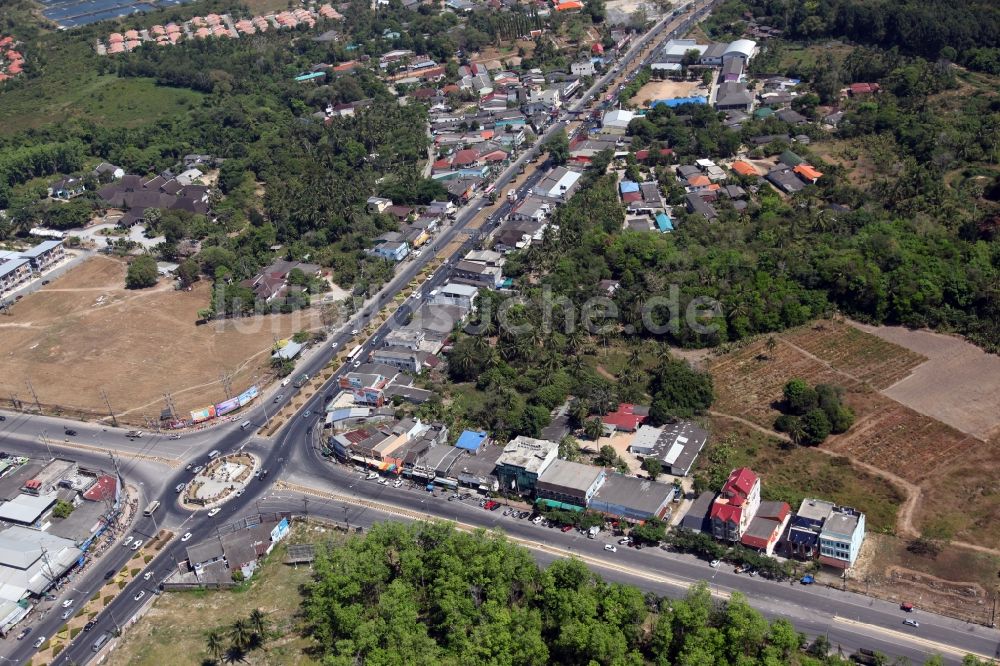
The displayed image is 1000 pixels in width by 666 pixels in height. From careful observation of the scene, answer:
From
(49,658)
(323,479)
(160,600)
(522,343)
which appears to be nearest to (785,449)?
(522,343)

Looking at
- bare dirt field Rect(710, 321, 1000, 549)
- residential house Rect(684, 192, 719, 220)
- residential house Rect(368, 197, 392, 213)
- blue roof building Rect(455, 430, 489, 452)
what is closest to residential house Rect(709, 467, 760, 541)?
bare dirt field Rect(710, 321, 1000, 549)

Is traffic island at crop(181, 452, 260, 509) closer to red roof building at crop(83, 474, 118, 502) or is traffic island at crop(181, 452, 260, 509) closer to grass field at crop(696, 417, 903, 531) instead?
red roof building at crop(83, 474, 118, 502)

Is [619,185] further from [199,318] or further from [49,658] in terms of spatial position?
[49,658]

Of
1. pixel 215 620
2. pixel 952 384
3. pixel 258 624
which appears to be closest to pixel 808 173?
pixel 952 384

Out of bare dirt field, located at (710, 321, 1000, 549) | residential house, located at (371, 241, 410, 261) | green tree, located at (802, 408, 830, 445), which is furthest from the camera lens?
residential house, located at (371, 241, 410, 261)

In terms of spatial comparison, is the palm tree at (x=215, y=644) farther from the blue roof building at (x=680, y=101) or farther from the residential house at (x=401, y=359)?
the blue roof building at (x=680, y=101)

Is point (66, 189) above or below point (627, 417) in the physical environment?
above

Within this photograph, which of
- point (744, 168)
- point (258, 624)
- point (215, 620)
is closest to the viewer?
point (258, 624)

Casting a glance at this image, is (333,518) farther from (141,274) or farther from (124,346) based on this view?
(141,274)
